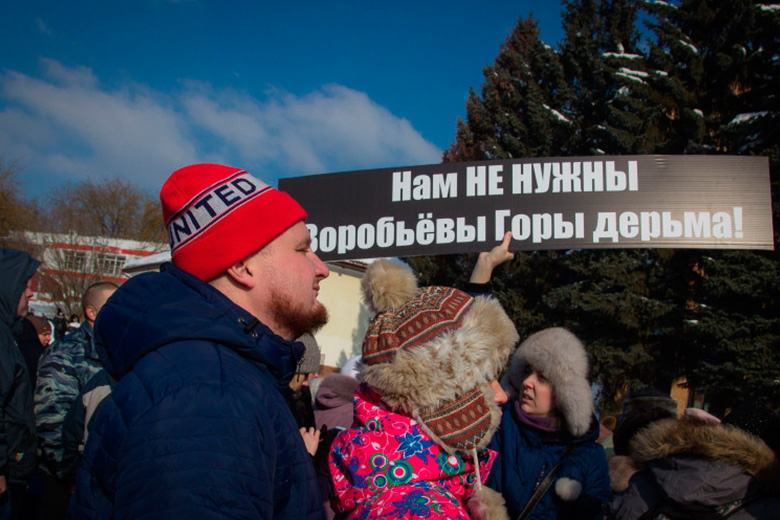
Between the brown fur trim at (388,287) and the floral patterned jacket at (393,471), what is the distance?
0.40 metres

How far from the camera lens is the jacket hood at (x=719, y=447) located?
2287 millimetres

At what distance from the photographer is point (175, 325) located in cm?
124

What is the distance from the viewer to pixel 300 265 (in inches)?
62.0

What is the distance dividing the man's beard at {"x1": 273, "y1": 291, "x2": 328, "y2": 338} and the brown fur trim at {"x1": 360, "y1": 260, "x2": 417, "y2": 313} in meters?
0.66

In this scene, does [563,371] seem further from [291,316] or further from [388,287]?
[291,316]

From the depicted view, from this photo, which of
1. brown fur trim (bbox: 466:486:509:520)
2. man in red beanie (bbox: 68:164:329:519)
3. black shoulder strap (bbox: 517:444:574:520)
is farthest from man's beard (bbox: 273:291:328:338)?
black shoulder strap (bbox: 517:444:574:520)

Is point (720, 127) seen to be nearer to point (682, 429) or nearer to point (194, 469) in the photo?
point (682, 429)

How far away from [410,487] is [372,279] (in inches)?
34.3

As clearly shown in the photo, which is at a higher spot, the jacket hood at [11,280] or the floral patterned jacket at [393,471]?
the jacket hood at [11,280]

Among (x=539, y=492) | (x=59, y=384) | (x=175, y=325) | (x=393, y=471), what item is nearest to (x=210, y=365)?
(x=175, y=325)

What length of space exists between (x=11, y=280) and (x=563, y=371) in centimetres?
347

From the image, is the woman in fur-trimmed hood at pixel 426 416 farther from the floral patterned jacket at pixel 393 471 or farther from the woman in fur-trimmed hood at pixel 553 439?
the woman in fur-trimmed hood at pixel 553 439

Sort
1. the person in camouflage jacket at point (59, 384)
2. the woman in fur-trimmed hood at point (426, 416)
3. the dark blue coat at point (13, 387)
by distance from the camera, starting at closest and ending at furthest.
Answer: the woman in fur-trimmed hood at point (426, 416), the dark blue coat at point (13, 387), the person in camouflage jacket at point (59, 384)

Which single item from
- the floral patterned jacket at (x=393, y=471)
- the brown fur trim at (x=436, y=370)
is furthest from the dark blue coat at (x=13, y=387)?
the brown fur trim at (x=436, y=370)
